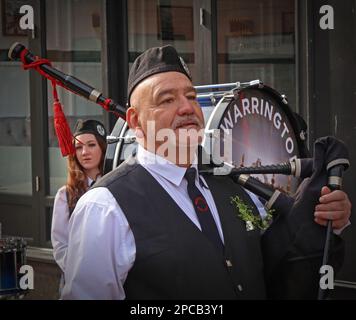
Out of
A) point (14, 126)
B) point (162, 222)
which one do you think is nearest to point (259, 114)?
point (162, 222)

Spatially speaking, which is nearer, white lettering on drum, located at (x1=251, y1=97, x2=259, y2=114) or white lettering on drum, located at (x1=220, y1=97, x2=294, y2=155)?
white lettering on drum, located at (x1=220, y1=97, x2=294, y2=155)

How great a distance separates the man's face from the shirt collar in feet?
0.16

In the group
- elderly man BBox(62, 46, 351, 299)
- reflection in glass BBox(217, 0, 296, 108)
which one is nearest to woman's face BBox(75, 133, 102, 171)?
reflection in glass BBox(217, 0, 296, 108)

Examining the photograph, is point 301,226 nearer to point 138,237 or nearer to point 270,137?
point 138,237

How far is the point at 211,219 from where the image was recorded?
2.46 metres

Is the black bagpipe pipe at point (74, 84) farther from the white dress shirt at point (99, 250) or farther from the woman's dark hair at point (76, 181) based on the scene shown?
the white dress shirt at point (99, 250)

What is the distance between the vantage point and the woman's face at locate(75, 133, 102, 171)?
4902mm

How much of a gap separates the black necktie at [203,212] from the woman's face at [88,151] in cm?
247

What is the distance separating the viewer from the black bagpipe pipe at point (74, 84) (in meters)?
3.91

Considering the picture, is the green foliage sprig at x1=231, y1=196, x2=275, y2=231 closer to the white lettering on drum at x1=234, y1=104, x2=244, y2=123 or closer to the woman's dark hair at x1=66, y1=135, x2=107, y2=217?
the white lettering on drum at x1=234, y1=104, x2=244, y2=123

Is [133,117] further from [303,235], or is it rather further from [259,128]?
[259,128]

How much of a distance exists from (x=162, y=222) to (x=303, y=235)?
0.55m

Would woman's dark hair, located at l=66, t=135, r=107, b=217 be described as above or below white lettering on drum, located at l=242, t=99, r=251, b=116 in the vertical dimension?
below
